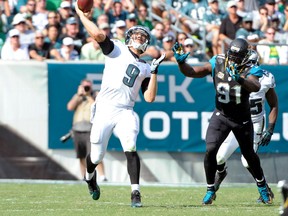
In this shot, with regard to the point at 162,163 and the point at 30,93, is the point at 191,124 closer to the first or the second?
the point at 162,163

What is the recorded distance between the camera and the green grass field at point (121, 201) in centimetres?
920

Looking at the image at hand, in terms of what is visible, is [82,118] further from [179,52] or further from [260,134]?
[179,52]

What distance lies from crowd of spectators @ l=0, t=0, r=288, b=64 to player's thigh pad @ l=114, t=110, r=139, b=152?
4.94 metres

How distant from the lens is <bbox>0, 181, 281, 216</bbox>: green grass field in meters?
9.20

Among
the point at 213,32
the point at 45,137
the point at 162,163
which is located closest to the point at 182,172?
the point at 162,163

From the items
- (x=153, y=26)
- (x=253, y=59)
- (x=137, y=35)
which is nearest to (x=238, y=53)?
(x=253, y=59)

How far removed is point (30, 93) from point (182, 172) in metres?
2.55

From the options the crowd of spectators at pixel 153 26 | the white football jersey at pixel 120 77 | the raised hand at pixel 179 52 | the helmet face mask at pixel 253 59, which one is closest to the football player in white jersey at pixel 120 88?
the white football jersey at pixel 120 77

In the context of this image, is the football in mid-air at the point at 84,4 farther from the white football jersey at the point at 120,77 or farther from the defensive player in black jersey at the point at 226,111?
the defensive player in black jersey at the point at 226,111

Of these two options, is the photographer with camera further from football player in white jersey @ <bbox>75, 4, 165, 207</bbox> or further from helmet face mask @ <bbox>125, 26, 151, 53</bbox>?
helmet face mask @ <bbox>125, 26, 151, 53</bbox>

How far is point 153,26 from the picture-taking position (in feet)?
56.7

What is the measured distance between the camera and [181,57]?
9531mm

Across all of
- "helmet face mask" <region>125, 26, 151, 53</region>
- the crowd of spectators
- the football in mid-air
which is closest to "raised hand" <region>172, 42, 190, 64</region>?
"helmet face mask" <region>125, 26, 151, 53</region>

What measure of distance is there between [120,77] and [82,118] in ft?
15.2
